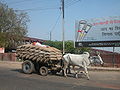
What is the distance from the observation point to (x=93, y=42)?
25.7 m

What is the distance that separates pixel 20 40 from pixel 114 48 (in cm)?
2980

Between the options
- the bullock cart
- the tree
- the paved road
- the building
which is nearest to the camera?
the paved road

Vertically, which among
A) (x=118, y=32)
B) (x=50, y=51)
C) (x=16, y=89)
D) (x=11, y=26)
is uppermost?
(x=11, y=26)

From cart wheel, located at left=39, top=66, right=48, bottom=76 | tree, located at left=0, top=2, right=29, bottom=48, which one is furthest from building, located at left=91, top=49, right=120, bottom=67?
tree, located at left=0, top=2, right=29, bottom=48

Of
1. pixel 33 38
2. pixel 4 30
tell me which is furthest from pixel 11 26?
pixel 33 38

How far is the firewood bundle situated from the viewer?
15064 millimetres

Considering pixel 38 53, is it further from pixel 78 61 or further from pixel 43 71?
pixel 78 61

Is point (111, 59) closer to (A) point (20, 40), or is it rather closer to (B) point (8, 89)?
(B) point (8, 89)

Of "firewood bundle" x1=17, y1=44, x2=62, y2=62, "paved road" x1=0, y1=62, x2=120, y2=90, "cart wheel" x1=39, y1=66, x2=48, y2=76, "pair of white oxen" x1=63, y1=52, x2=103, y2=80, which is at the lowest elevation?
"paved road" x1=0, y1=62, x2=120, y2=90

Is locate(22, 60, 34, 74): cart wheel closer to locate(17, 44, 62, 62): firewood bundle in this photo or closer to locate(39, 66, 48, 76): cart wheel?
locate(17, 44, 62, 62): firewood bundle

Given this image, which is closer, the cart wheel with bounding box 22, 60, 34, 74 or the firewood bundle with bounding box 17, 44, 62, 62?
the firewood bundle with bounding box 17, 44, 62, 62

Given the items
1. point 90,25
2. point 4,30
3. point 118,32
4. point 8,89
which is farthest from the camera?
point 4,30

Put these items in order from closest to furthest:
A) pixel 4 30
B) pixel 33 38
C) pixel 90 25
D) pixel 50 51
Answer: pixel 50 51
pixel 90 25
pixel 4 30
pixel 33 38

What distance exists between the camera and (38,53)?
1540 cm
